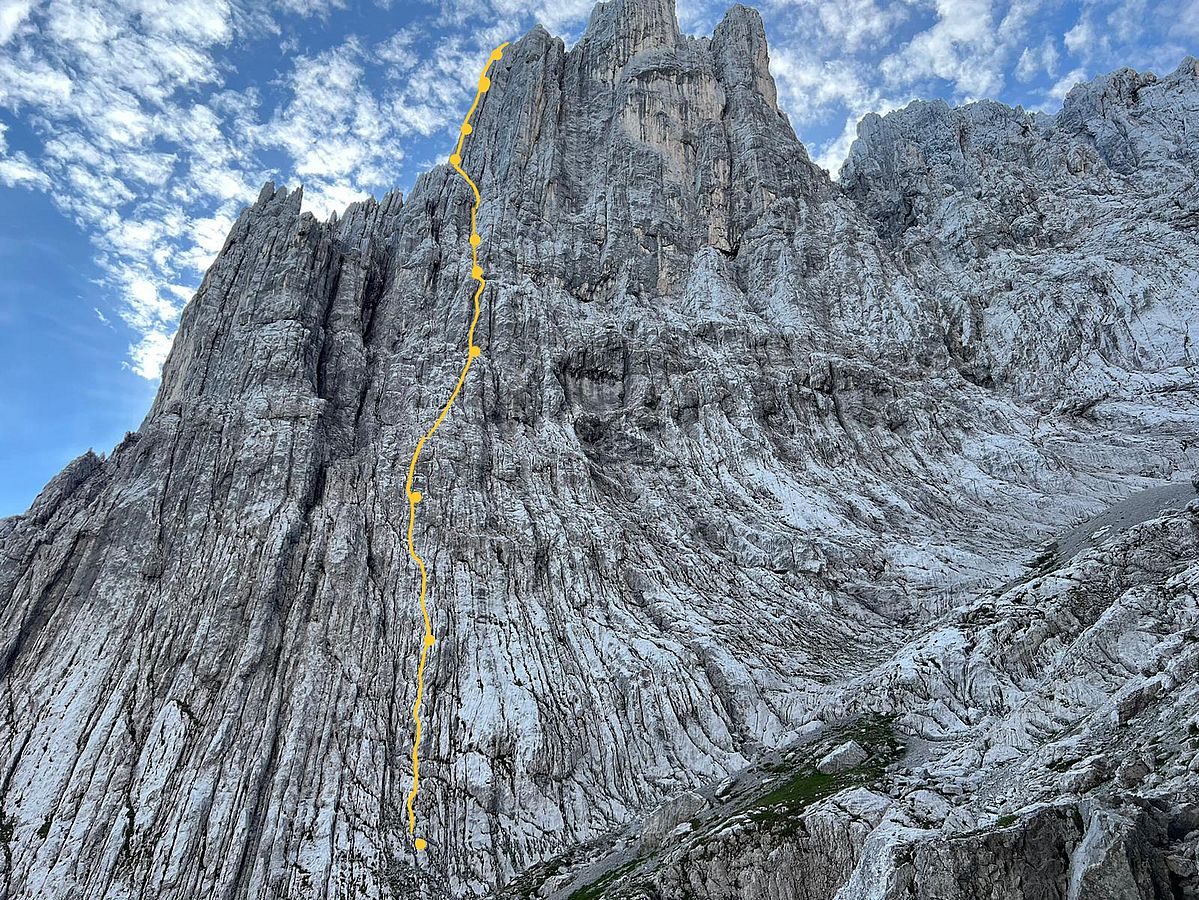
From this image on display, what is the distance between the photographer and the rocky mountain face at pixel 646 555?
3838 cm

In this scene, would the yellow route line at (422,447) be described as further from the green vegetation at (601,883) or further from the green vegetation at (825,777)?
the green vegetation at (825,777)

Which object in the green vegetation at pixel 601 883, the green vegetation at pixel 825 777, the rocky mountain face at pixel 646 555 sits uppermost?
the rocky mountain face at pixel 646 555

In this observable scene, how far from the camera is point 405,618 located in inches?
2352

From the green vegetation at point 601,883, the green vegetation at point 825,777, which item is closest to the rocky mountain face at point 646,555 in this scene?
the green vegetation at point 825,777

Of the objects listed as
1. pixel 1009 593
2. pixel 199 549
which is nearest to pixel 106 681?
pixel 199 549

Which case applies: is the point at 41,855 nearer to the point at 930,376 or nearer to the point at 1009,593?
the point at 1009,593

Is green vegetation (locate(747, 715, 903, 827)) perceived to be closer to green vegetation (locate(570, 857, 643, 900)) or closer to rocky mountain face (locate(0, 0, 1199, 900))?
rocky mountain face (locate(0, 0, 1199, 900))

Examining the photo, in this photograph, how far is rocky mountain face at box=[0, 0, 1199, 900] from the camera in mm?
38381

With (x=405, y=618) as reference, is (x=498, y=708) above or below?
below

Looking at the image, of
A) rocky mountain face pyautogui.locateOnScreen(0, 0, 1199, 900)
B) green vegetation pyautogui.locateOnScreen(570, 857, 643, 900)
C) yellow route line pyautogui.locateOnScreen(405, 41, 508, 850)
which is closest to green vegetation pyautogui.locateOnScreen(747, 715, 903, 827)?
rocky mountain face pyautogui.locateOnScreen(0, 0, 1199, 900)

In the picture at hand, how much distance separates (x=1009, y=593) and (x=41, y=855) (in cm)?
6076

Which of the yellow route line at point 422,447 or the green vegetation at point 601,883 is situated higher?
the yellow route line at point 422,447

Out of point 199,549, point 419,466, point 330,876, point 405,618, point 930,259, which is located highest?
point 930,259

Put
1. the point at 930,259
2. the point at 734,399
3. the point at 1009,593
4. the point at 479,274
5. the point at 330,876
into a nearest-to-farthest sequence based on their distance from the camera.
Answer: the point at 330,876 → the point at 1009,593 → the point at 734,399 → the point at 479,274 → the point at 930,259
